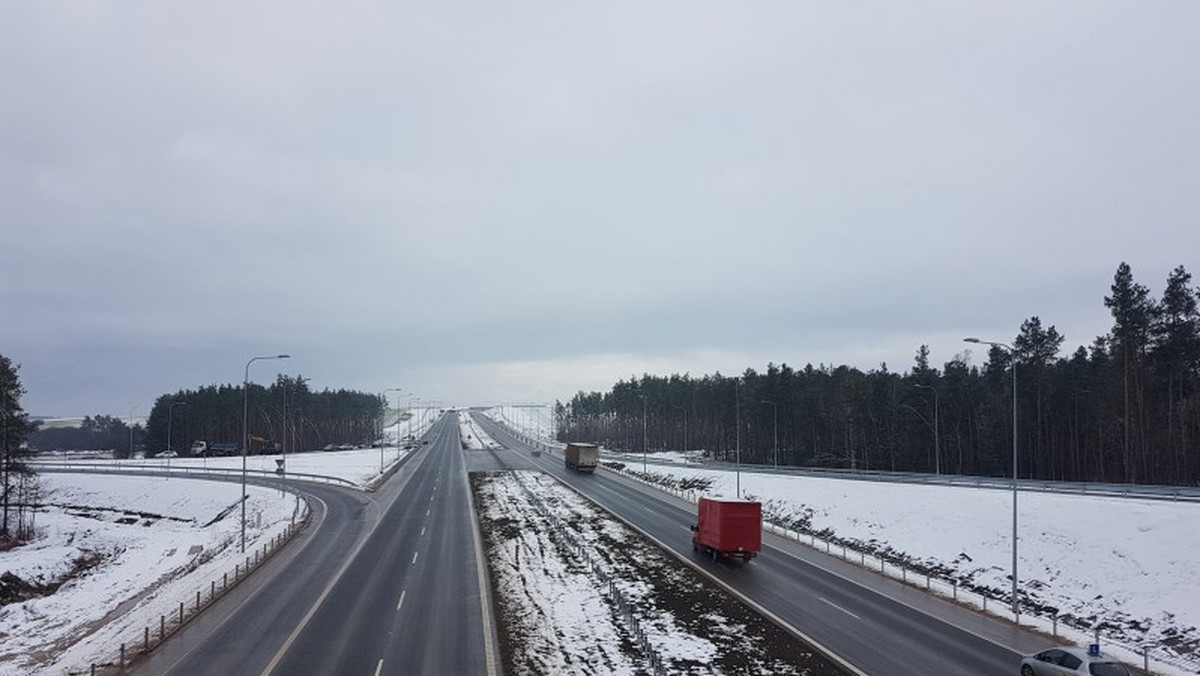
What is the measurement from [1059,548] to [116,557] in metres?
64.6

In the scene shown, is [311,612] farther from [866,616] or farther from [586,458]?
[586,458]

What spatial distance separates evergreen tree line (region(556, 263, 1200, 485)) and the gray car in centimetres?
5044

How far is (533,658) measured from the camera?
947 inches

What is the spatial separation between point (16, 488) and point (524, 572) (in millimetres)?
56316

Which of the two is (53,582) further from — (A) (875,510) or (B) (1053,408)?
(B) (1053,408)

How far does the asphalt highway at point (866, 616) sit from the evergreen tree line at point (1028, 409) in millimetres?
34880

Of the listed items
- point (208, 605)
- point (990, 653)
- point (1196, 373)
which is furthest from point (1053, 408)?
point (208, 605)

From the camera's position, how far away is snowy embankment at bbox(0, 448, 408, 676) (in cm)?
3192

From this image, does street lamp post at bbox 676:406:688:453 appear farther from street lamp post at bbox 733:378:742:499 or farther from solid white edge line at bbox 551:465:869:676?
solid white edge line at bbox 551:465:869:676

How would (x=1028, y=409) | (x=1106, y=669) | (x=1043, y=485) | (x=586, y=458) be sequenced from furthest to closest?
(x=586, y=458) → (x=1028, y=409) → (x=1043, y=485) → (x=1106, y=669)

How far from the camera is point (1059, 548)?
38312mm

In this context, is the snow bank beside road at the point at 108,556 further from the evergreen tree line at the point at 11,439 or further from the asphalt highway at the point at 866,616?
the asphalt highway at the point at 866,616

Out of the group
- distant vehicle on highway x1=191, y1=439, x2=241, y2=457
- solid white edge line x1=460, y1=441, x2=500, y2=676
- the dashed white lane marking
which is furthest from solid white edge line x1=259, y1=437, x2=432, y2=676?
distant vehicle on highway x1=191, y1=439, x2=241, y2=457

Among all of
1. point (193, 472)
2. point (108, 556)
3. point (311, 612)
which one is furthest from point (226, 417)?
point (311, 612)
